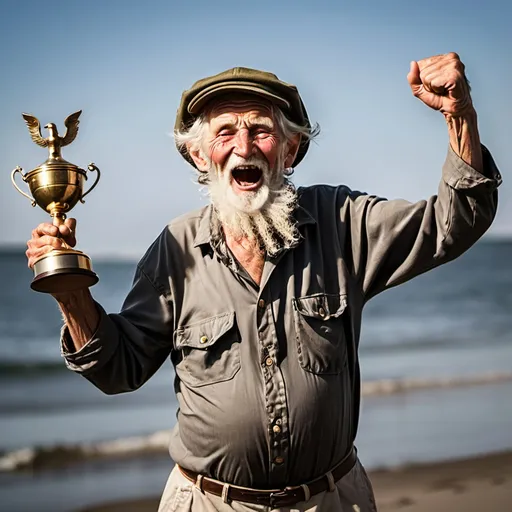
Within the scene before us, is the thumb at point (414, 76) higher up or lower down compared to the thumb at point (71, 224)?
higher up

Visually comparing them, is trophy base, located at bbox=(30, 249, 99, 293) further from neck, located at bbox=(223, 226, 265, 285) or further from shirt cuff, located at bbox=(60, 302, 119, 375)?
neck, located at bbox=(223, 226, 265, 285)

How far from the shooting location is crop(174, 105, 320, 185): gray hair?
2.73m

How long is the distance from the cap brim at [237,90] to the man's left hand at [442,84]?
0.50 meters

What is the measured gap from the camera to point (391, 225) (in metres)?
2.54

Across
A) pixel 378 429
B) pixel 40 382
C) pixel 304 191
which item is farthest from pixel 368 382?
pixel 304 191

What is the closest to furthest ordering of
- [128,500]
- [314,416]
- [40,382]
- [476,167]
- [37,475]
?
[476,167]
[314,416]
[128,500]
[37,475]
[40,382]

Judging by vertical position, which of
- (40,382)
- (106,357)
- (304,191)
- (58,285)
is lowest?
(106,357)

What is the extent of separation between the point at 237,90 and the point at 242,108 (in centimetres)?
7

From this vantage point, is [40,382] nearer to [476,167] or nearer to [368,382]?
[368,382]

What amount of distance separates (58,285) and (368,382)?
8.34 metres

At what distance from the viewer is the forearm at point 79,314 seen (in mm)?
2438

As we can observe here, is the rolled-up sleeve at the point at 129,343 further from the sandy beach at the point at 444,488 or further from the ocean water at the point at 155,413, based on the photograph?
the ocean water at the point at 155,413

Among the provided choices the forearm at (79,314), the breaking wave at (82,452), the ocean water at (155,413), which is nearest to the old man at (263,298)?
the forearm at (79,314)

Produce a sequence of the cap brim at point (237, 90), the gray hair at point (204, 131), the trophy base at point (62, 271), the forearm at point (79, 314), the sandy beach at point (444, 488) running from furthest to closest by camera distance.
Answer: the sandy beach at point (444, 488) < the gray hair at point (204, 131) < the cap brim at point (237, 90) < the forearm at point (79, 314) < the trophy base at point (62, 271)
